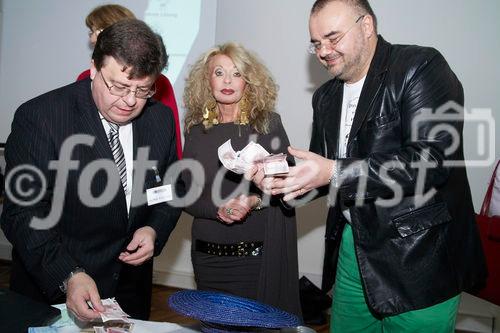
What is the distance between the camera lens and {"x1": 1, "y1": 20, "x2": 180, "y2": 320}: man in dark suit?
4.75ft

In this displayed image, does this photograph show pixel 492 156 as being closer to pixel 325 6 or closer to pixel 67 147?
pixel 325 6

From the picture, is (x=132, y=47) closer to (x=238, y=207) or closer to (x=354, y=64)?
(x=354, y=64)

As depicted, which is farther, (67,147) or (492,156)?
(492,156)

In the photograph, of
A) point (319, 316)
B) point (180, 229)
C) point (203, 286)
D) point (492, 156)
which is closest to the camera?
point (203, 286)

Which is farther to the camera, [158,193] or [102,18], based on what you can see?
[102,18]

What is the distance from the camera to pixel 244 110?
2.61m

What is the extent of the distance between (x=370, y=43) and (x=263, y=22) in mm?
2165

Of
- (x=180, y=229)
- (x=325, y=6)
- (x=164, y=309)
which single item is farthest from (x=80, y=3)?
(x=325, y=6)

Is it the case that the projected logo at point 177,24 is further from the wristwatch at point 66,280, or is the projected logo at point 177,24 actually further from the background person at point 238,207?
the wristwatch at point 66,280

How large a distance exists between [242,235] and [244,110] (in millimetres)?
726

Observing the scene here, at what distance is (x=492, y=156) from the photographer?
326cm

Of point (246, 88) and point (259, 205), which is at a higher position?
point (246, 88)

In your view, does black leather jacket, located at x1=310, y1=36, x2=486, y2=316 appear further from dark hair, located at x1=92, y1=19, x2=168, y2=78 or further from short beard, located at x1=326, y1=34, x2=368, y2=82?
dark hair, located at x1=92, y1=19, x2=168, y2=78

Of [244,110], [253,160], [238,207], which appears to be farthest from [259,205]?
[253,160]
